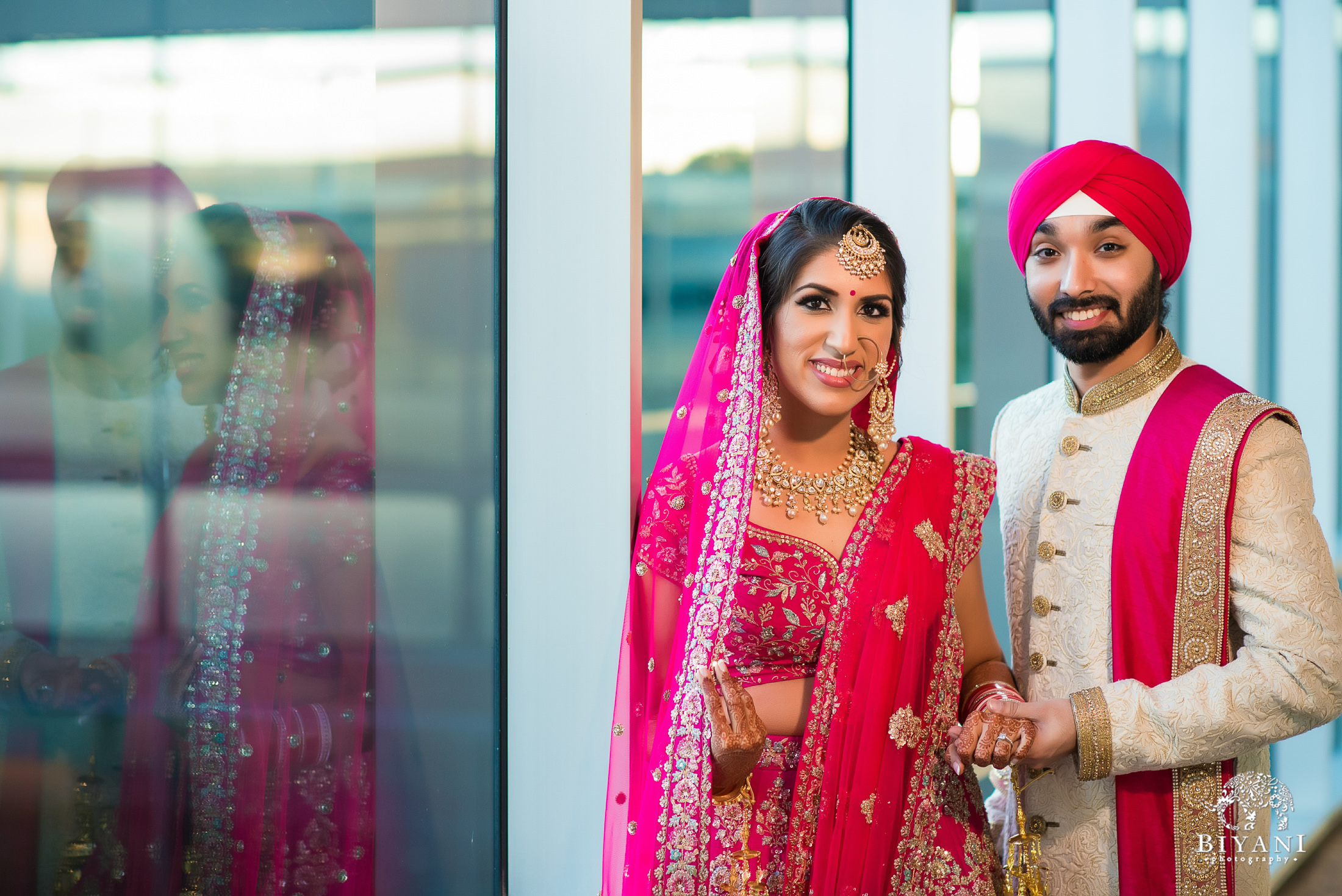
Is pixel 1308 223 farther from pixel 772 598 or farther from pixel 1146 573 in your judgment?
pixel 772 598

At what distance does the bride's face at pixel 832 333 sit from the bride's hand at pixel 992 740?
16.9 inches

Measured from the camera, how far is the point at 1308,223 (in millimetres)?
3773

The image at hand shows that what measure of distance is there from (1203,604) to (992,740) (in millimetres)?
342

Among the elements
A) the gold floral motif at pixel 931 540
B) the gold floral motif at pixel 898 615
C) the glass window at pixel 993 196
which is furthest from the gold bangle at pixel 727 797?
the glass window at pixel 993 196

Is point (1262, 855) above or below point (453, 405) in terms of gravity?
below

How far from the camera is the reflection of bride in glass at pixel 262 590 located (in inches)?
37.7

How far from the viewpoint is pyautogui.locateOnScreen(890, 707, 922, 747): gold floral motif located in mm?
1232

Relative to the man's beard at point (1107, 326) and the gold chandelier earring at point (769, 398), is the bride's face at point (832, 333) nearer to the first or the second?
the gold chandelier earring at point (769, 398)

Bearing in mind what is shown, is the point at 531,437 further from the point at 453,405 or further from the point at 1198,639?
the point at 1198,639

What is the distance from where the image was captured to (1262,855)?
1318 millimetres

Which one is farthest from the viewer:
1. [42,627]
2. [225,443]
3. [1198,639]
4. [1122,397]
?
[1122,397]

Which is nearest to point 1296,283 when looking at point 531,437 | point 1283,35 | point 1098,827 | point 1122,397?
point 1283,35

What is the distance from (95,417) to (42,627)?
191 millimetres

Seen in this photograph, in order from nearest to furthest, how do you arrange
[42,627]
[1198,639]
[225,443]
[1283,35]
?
[42,627] → [225,443] → [1198,639] → [1283,35]
